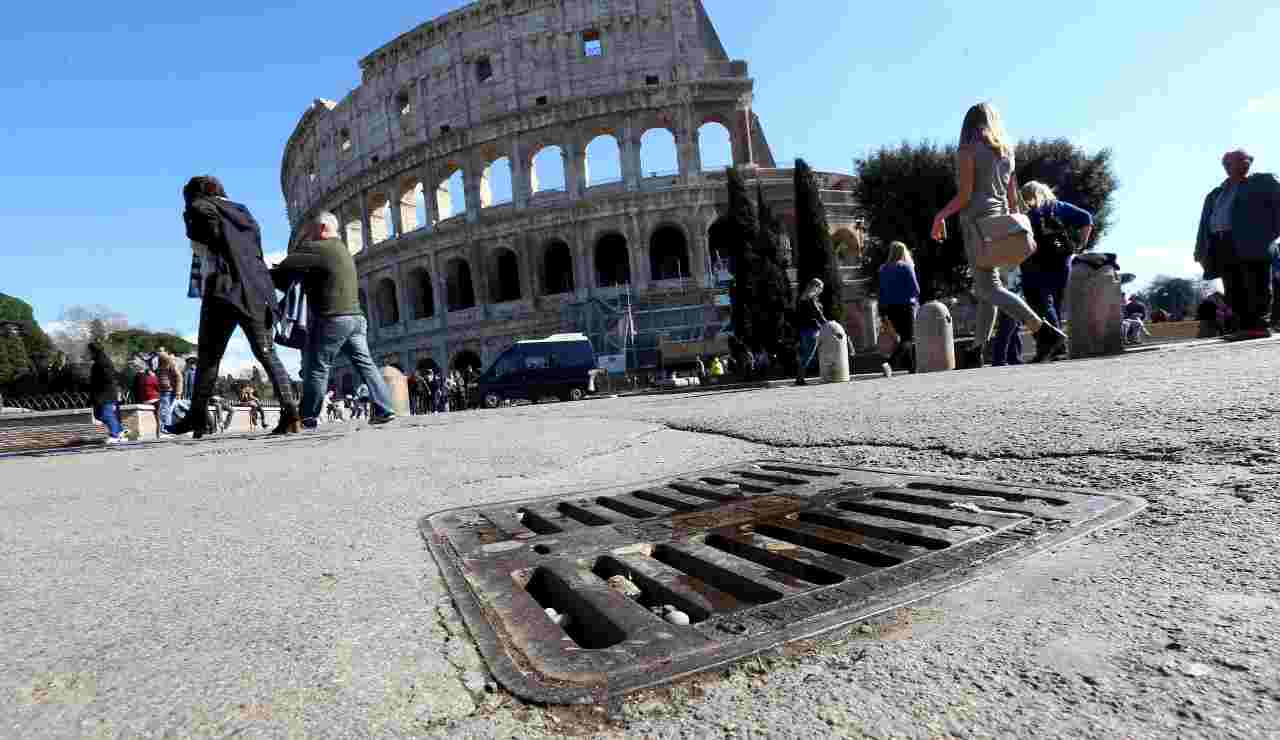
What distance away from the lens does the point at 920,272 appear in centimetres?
2997

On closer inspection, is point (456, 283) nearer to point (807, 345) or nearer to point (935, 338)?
point (807, 345)

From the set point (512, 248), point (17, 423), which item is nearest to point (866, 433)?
point (17, 423)

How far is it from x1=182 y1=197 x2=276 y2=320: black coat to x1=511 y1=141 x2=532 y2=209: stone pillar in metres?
27.7

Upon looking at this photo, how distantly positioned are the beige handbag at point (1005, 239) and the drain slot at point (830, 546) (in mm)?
5453

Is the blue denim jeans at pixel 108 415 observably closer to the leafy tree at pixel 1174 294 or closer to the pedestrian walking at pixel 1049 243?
the pedestrian walking at pixel 1049 243

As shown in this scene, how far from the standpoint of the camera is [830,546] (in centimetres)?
179

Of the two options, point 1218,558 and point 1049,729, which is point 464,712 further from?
point 1218,558

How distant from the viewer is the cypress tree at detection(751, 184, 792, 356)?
86.6 ft

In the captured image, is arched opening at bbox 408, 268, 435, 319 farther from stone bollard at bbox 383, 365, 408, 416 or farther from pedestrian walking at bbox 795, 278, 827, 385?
pedestrian walking at bbox 795, 278, 827, 385

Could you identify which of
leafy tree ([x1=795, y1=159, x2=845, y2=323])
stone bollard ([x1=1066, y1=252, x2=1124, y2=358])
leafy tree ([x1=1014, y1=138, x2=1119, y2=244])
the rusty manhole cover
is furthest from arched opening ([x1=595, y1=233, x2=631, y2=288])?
the rusty manhole cover

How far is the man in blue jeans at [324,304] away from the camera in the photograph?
6293 millimetres

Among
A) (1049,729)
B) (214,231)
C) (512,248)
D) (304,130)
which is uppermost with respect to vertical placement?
(304,130)

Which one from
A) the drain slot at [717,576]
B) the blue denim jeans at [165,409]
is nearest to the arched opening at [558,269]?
the blue denim jeans at [165,409]

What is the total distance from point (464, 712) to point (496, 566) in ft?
2.51
